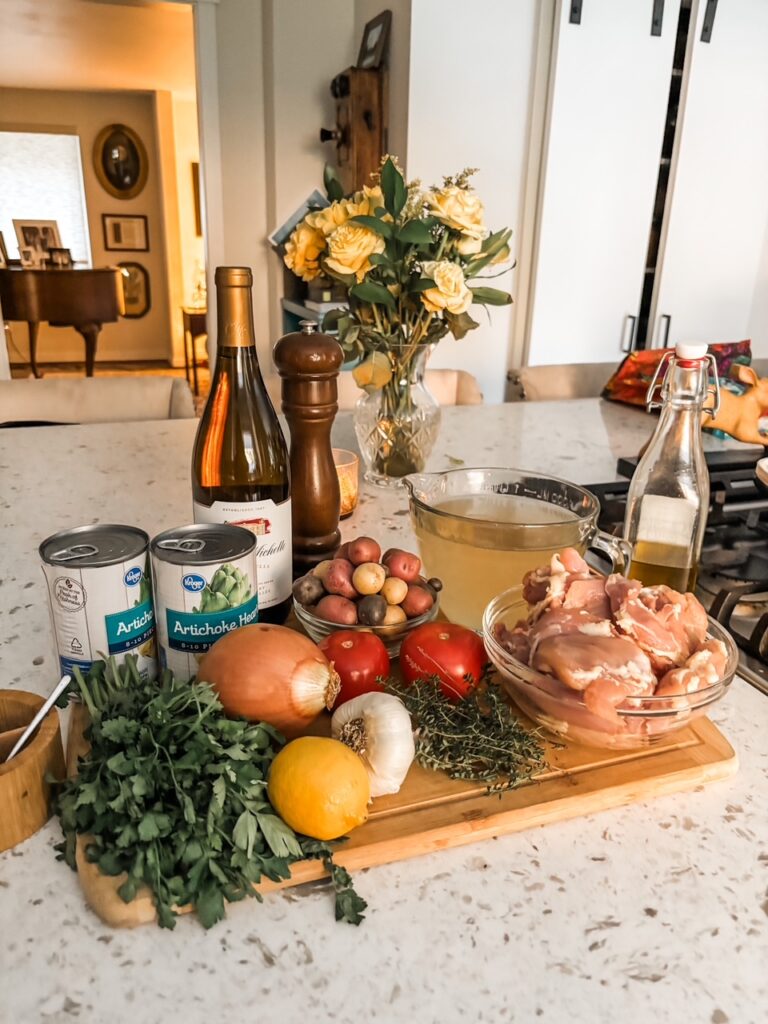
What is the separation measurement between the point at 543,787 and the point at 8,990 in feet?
1.20

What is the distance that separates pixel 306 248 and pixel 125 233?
22.3 feet

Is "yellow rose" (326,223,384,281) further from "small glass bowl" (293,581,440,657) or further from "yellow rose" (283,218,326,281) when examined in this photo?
"small glass bowl" (293,581,440,657)

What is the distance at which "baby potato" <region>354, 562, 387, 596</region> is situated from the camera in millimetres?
720

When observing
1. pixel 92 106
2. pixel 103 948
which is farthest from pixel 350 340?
pixel 92 106

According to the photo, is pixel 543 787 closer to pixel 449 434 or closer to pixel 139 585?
pixel 139 585

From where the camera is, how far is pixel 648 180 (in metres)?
2.98

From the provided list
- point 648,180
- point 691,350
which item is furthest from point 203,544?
point 648,180

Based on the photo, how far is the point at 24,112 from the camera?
22.1ft

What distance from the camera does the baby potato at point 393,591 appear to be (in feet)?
2.39

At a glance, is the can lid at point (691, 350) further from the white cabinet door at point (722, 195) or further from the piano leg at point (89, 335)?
the piano leg at point (89, 335)

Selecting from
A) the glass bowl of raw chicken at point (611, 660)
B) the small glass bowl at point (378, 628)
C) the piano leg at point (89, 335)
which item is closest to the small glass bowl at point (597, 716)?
the glass bowl of raw chicken at point (611, 660)

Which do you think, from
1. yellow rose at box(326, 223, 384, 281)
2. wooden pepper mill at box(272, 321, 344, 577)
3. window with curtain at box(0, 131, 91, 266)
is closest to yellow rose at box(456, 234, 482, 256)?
yellow rose at box(326, 223, 384, 281)

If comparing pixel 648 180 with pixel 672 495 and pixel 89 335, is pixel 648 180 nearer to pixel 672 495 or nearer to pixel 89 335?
pixel 672 495

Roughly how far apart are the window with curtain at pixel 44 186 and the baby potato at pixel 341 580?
7417 mm
